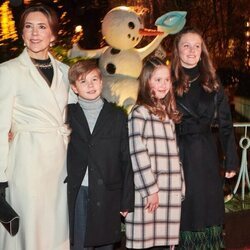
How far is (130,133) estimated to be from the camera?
11.6 ft

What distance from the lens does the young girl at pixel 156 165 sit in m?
3.53

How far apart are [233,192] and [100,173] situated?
255 centimetres

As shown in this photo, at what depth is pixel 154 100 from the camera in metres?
3.63

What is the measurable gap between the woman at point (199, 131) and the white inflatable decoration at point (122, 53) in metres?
2.86

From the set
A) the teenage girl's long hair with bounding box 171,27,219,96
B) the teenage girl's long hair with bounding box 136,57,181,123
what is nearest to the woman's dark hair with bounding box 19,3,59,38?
the teenage girl's long hair with bounding box 136,57,181,123

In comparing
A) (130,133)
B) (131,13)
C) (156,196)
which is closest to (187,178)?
(156,196)

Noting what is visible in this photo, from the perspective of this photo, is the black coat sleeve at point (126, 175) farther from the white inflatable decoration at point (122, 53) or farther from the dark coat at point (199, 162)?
the white inflatable decoration at point (122, 53)

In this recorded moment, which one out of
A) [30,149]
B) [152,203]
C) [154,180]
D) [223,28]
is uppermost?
[223,28]

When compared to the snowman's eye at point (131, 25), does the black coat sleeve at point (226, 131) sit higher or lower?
lower

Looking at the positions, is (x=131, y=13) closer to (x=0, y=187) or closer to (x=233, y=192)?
(x=233, y=192)

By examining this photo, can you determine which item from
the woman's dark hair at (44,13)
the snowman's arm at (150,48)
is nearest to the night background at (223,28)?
the snowman's arm at (150,48)

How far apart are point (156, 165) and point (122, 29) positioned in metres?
3.57

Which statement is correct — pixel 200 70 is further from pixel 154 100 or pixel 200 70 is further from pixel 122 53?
pixel 122 53

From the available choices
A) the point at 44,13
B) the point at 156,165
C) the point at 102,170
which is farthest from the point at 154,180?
the point at 44,13
